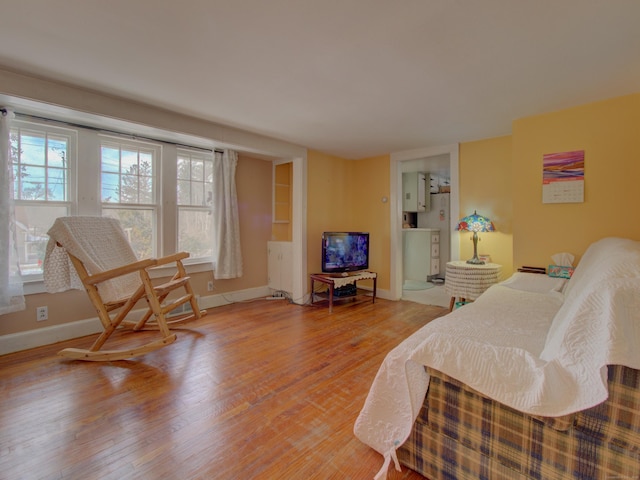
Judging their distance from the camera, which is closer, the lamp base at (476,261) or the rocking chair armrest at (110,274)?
the rocking chair armrest at (110,274)

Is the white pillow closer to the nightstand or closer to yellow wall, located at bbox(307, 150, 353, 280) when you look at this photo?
the nightstand

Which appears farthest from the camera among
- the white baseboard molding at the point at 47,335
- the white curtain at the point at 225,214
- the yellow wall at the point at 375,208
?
the yellow wall at the point at 375,208

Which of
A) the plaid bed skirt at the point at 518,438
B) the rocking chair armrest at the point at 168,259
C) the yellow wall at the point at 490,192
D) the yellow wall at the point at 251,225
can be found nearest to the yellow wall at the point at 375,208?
the yellow wall at the point at 490,192

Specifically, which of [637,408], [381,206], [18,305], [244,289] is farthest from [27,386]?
[381,206]

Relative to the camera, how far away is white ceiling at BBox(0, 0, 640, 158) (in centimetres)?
147

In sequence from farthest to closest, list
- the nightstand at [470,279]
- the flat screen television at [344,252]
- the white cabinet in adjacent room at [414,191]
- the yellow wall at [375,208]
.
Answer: the white cabinet in adjacent room at [414,191], the yellow wall at [375,208], the flat screen television at [344,252], the nightstand at [470,279]

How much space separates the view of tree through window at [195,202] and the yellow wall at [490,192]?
3208mm

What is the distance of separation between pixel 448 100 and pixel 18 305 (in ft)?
13.0

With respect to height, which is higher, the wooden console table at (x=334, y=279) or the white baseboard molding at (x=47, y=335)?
the wooden console table at (x=334, y=279)

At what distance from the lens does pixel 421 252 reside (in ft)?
18.0

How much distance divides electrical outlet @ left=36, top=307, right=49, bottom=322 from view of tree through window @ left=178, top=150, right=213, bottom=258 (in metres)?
1.33

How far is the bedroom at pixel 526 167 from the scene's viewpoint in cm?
234

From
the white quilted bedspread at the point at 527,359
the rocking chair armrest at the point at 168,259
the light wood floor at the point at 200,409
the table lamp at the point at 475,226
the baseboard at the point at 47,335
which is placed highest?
the table lamp at the point at 475,226

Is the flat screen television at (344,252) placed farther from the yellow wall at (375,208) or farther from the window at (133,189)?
the window at (133,189)
